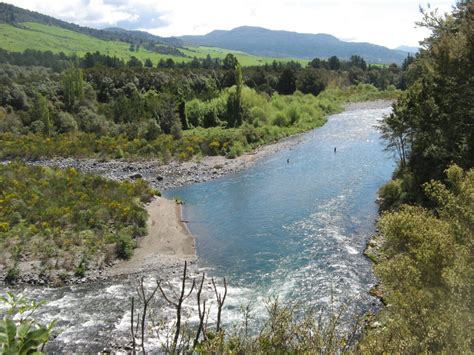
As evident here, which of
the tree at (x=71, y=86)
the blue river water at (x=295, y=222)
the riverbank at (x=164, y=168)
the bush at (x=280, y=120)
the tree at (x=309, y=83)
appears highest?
the tree at (x=309, y=83)

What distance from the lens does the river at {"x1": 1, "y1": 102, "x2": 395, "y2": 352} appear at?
19609 mm

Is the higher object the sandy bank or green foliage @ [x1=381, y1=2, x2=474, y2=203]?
green foliage @ [x1=381, y1=2, x2=474, y2=203]

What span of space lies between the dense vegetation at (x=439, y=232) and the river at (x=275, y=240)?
2116 mm

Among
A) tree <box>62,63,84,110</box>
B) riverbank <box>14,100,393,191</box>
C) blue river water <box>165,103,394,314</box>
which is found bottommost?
riverbank <box>14,100,393,191</box>

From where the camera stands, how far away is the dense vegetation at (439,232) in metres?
9.64

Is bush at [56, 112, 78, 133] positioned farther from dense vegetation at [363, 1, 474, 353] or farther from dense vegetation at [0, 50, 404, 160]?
dense vegetation at [363, 1, 474, 353]

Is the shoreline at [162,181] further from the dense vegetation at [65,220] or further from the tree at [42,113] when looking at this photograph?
the tree at [42,113]

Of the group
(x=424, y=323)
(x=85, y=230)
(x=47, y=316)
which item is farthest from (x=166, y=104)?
(x=424, y=323)

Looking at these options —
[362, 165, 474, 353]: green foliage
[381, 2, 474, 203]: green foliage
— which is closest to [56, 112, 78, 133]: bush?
[381, 2, 474, 203]: green foliage

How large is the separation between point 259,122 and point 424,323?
57443 millimetres

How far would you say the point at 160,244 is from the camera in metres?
27.3

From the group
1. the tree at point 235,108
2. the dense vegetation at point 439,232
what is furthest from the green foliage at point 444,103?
the tree at point 235,108

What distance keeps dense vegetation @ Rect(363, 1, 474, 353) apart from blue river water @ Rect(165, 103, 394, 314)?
446 cm

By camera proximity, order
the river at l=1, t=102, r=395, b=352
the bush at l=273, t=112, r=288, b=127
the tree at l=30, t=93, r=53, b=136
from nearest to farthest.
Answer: the river at l=1, t=102, r=395, b=352 < the tree at l=30, t=93, r=53, b=136 < the bush at l=273, t=112, r=288, b=127
